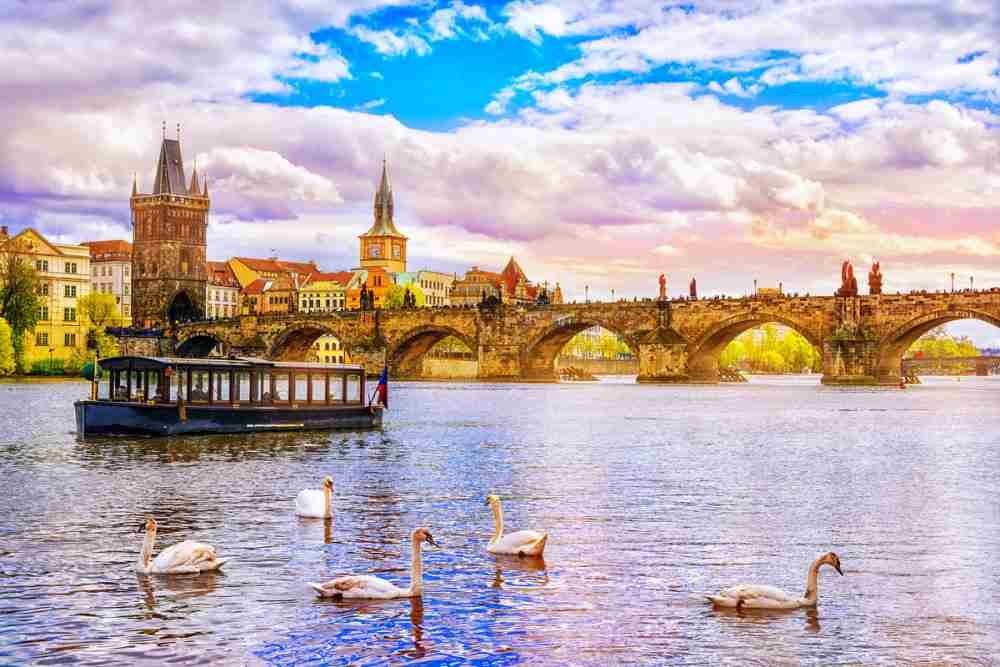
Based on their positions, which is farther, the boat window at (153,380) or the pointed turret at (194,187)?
the pointed turret at (194,187)

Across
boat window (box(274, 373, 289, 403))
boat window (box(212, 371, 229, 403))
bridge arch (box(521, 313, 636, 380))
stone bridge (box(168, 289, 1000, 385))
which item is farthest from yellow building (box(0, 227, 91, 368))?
boat window (box(212, 371, 229, 403))

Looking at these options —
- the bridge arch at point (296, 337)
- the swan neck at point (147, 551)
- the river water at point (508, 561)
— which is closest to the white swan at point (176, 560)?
the swan neck at point (147, 551)

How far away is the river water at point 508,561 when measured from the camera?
12.4m

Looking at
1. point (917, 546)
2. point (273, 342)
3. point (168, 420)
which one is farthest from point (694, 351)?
point (917, 546)

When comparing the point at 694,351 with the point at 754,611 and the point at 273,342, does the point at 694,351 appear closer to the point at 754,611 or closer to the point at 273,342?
the point at 273,342

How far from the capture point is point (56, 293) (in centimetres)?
11875

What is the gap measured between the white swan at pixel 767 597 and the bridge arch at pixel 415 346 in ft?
360

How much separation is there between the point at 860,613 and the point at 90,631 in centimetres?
845

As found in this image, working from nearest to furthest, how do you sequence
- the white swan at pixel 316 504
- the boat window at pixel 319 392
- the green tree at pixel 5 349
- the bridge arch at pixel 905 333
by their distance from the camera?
the white swan at pixel 316 504 → the boat window at pixel 319 392 → the bridge arch at pixel 905 333 → the green tree at pixel 5 349

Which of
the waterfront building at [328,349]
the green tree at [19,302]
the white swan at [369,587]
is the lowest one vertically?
the white swan at [369,587]

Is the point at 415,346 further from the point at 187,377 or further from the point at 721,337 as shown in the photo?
the point at 187,377

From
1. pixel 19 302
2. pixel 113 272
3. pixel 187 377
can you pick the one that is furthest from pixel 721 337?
pixel 113 272

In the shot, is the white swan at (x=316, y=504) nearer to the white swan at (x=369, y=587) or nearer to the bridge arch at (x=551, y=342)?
the white swan at (x=369, y=587)

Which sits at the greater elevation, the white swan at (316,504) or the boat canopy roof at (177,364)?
the boat canopy roof at (177,364)
